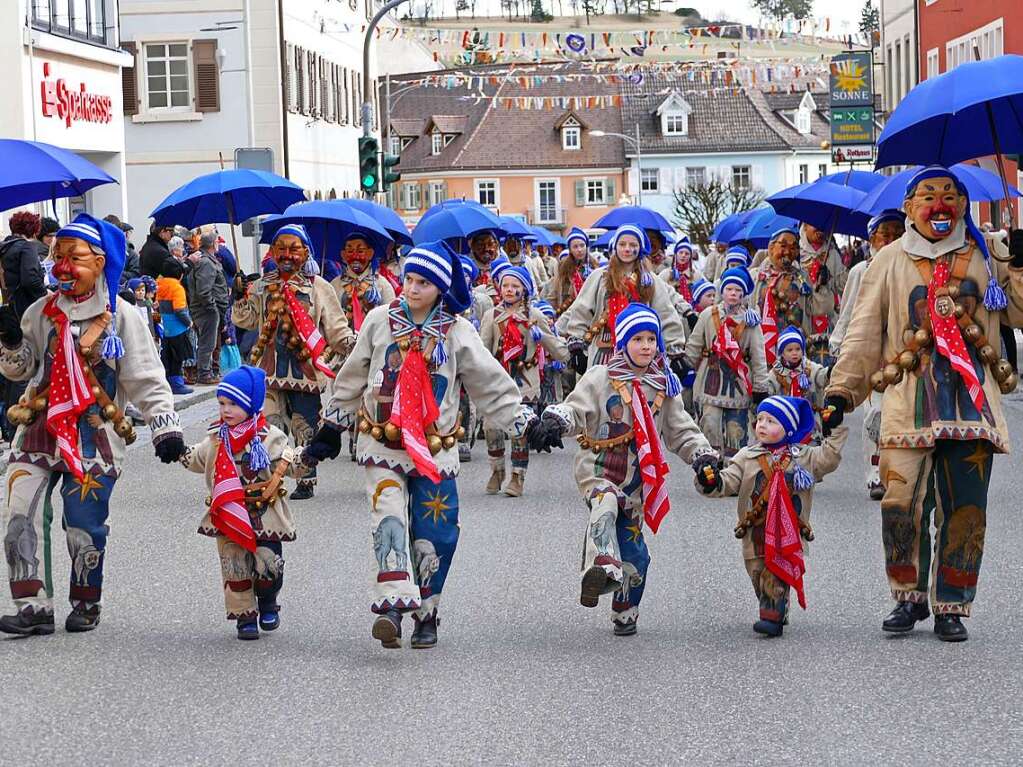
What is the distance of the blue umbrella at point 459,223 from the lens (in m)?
17.5

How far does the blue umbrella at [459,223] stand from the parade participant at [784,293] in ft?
13.1

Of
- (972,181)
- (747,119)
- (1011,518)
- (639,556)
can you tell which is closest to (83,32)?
(972,181)

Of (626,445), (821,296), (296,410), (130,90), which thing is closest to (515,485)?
(296,410)

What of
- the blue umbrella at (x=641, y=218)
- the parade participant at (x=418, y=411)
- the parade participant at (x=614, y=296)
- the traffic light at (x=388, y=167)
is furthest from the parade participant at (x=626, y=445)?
the traffic light at (x=388, y=167)

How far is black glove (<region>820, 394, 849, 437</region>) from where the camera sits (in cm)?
796

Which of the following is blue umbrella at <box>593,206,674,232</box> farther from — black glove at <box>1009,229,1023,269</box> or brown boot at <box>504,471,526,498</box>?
black glove at <box>1009,229,1023,269</box>

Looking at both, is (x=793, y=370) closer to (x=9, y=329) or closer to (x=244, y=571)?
(x=244, y=571)

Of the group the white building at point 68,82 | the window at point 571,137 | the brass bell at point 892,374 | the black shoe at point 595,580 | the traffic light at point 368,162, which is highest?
the window at point 571,137

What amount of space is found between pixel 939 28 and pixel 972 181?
32378 mm

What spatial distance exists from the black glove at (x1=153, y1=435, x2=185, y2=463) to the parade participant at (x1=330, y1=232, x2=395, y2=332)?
20.8 feet

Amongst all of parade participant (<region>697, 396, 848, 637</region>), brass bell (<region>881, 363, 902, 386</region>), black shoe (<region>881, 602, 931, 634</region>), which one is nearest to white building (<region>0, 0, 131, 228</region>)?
parade participant (<region>697, 396, 848, 637</region>)

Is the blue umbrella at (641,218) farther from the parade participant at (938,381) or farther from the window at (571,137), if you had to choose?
the window at (571,137)

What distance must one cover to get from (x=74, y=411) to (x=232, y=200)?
7.93 m

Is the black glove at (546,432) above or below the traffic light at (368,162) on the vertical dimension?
below
